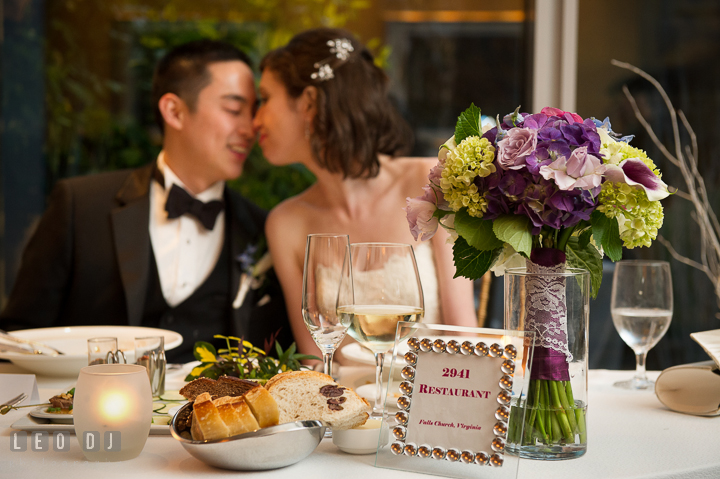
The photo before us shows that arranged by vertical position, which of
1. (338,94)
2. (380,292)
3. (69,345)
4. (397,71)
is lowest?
(69,345)

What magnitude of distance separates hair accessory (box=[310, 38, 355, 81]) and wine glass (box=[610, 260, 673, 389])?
1437 mm

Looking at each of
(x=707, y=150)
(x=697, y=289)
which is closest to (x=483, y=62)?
(x=707, y=150)

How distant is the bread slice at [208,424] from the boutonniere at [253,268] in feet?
5.64

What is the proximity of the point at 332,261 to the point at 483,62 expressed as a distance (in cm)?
270

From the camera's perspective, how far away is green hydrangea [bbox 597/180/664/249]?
0.86 m

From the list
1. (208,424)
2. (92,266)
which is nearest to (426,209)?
(208,424)

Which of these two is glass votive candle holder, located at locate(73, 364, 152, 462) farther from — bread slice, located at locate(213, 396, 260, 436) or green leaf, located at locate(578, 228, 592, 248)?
green leaf, located at locate(578, 228, 592, 248)

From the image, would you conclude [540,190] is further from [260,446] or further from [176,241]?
[176,241]

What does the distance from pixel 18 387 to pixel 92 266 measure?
1481mm

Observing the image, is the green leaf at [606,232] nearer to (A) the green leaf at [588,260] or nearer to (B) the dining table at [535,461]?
(A) the green leaf at [588,260]

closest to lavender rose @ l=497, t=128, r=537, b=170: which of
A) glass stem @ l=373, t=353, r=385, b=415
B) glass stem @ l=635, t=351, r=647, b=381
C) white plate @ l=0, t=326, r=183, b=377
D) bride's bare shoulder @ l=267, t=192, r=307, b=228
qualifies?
glass stem @ l=373, t=353, r=385, b=415

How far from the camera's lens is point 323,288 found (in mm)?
947

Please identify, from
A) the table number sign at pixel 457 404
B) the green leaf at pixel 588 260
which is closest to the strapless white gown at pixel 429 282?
the green leaf at pixel 588 260

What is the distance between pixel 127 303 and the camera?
7.76ft
